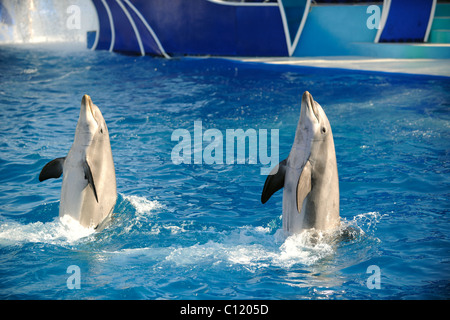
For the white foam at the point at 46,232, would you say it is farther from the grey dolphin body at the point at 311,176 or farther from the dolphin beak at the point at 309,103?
the dolphin beak at the point at 309,103

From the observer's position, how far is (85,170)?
4750mm

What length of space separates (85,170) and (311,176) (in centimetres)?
200

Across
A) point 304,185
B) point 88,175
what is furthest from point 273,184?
point 88,175

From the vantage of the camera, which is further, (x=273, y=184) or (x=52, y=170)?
(x=52, y=170)

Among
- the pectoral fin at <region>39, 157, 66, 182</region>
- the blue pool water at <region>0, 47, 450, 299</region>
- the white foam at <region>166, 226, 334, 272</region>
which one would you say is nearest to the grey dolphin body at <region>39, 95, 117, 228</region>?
the pectoral fin at <region>39, 157, 66, 182</region>

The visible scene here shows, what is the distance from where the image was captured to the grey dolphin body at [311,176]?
4508 mm

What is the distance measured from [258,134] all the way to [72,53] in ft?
46.4

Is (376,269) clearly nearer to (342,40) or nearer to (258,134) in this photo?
(258,134)

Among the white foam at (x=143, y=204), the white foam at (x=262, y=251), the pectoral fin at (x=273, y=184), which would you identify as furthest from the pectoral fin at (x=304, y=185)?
the white foam at (x=143, y=204)

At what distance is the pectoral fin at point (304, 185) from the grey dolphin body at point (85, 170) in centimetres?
A: 181

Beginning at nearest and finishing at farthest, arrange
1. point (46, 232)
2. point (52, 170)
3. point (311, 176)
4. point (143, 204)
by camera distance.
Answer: point (311, 176)
point (52, 170)
point (46, 232)
point (143, 204)

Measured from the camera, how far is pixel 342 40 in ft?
57.3

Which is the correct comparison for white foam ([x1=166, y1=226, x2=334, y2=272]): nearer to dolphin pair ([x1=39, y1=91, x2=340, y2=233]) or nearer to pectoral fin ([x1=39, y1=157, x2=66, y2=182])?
dolphin pair ([x1=39, y1=91, x2=340, y2=233])

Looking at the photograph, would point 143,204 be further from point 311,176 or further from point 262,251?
point 311,176
